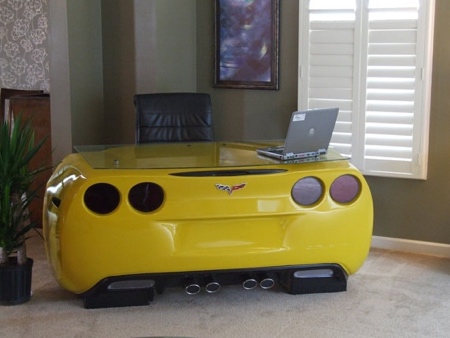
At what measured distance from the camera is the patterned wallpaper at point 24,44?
6.21 metres

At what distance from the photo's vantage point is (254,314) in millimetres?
3594

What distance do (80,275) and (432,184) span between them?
2299mm

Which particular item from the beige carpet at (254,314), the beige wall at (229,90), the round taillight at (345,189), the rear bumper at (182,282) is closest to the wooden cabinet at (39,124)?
the beige wall at (229,90)

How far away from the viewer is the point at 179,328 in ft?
11.3

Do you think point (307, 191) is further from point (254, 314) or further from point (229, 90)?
point (229, 90)

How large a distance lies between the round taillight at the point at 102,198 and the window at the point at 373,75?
1782 mm

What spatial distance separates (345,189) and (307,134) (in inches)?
13.4

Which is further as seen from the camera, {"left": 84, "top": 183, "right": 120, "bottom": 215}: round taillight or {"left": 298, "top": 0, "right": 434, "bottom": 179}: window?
{"left": 298, "top": 0, "right": 434, "bottom": 179}: window

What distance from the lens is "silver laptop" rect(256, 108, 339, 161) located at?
12.0ft

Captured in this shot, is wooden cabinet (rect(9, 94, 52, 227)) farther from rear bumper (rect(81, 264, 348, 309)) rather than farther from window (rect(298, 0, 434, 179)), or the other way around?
window (rect(298, 0, 434, 179))

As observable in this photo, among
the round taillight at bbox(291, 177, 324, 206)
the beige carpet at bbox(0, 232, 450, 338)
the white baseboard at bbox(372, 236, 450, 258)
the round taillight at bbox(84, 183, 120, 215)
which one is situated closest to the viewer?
the beige carpet at bbox(0, 232, 450, 338)

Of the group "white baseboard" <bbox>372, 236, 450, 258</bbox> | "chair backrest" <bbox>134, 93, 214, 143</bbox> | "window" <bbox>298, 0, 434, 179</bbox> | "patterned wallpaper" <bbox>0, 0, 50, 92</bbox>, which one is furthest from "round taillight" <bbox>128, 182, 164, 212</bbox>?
"patterned wallpaper" <bbox>0, 0, 50, 92</bbox>

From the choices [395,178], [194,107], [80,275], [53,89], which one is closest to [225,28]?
[194,107]

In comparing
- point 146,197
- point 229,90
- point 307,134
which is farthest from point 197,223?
point 229,90
